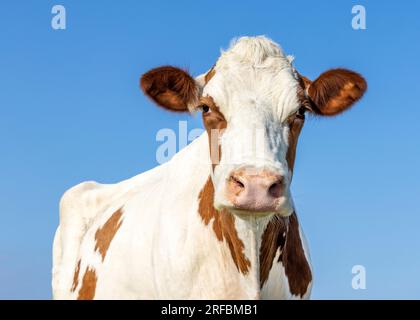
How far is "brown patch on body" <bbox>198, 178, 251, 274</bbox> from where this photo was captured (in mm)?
7605

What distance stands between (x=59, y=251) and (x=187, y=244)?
5.70 m

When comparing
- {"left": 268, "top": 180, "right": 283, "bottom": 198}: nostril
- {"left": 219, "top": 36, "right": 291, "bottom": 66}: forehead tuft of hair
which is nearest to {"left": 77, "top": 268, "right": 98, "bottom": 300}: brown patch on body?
{"left": 219, "top": 36, "right": 291, "bottom": 66}: forehead tuft of hair

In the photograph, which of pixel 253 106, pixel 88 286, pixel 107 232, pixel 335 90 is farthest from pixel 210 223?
pixel 88 286

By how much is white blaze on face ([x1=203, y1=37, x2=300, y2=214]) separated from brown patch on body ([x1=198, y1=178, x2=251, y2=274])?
637 mm

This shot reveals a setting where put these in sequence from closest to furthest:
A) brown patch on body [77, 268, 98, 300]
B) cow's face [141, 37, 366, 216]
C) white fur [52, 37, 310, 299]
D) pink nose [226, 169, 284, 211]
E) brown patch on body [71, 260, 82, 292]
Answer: pink nose [226, 169, 284, 211]
cow's face [141, 37, 366, 216]
white fur [52, 37, 310, 299]
brown patch on body [77, 268, 98, 300]
brown patch on body [71, 260, 82, 292]

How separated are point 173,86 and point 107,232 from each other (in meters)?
2.90

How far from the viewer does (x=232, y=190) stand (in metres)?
6.64

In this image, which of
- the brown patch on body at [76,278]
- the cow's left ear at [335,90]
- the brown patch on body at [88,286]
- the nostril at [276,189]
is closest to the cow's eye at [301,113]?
the cow's left ear at [335,90]

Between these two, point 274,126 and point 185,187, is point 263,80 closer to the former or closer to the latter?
point 274,126

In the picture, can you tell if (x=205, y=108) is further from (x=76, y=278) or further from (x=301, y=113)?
(x=76, y=278)

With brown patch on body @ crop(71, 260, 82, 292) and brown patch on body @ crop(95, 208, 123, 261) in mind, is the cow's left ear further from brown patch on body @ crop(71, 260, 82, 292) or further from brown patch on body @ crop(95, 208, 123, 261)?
brown patch on body @ crop(71, 260, 82, 292)

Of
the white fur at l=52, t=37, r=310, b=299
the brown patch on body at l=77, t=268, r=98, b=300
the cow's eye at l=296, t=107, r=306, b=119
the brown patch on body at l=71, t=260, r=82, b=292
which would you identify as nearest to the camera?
the white fur at l=52, t=37, r=310, b=299

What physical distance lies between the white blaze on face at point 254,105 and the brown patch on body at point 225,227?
0.64 metres

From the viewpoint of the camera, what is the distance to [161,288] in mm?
7988
